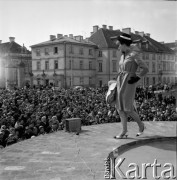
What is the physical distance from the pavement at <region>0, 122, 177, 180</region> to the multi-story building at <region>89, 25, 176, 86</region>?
36.8 metres

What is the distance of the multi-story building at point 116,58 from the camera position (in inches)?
1921

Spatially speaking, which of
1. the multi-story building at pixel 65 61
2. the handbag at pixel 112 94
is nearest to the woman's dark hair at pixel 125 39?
the handbag at pixel 112 94

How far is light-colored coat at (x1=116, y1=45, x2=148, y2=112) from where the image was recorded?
24.1 ft

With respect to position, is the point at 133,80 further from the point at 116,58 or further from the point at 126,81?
the point at 116,58

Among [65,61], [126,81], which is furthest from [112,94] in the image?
[65,61]

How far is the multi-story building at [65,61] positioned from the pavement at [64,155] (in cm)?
3498

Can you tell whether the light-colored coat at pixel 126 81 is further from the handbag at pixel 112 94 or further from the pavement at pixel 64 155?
the pavement at pixel 64 155

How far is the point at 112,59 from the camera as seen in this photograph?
4897 centimetres

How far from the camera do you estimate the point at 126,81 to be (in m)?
7.39

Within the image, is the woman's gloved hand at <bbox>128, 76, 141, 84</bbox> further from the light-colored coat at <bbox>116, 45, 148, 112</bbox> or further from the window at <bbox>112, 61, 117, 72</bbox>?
the window at <bbox>112, 61, 117, 72</bbox>

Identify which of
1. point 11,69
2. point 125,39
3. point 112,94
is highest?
point 11,69

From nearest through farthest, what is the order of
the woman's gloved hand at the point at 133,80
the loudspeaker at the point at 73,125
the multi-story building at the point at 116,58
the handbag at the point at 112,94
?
the woman's gloved hand at the point at 133,80, the handbag at the point at 112,94, the loudspeaker at the point at 73,125, the multi-story building at the point at 116,58

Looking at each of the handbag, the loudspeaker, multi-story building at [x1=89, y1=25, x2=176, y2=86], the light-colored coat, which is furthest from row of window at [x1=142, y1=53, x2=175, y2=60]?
the light-colored coat

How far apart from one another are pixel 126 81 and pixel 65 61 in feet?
125
